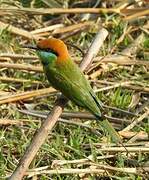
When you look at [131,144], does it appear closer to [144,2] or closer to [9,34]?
[9,34]

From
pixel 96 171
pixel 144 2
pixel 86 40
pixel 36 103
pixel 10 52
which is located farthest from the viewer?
pixel 144 2

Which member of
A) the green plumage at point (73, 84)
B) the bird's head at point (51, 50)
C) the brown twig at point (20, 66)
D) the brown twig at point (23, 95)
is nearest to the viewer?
the bird's head at point (51, 50)

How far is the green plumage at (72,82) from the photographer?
3293mm

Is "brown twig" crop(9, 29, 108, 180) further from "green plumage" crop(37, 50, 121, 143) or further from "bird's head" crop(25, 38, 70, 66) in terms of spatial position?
"bird's head" crop(25, 38, 70, 66)

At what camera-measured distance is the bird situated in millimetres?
3268

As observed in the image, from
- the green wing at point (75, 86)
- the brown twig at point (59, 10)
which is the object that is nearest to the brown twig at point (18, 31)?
the brown twig at point (59, 10)

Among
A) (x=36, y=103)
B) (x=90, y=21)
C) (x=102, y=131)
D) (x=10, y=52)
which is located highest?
(x=90, y=21)

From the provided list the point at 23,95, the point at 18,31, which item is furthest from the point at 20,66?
the point at 18,31

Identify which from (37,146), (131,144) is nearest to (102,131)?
(131,144)

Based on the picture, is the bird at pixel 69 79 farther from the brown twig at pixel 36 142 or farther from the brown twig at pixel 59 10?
the brown twig at pixel 59 10

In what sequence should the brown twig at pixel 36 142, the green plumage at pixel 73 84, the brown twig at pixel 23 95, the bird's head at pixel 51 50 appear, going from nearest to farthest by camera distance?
the brown twig at pixel 36 142 < the bird's head at pixel 51 50 < the green plumage at pixel 73 84 < the brown twig at pixel 23 95

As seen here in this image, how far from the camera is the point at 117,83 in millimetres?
4082

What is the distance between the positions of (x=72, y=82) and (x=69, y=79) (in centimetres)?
2

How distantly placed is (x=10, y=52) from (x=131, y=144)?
1285mm
